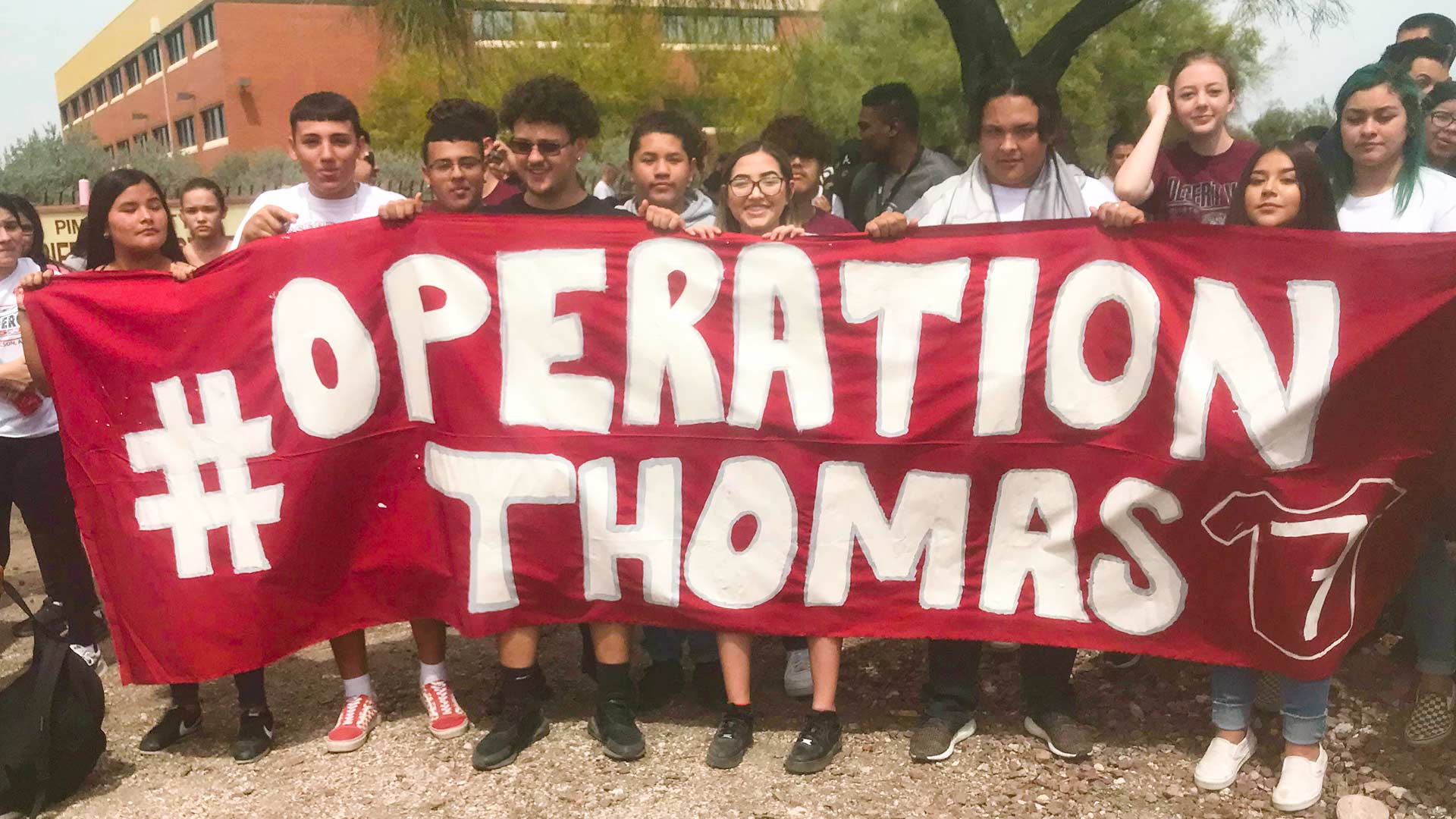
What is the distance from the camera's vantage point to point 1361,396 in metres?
3.02

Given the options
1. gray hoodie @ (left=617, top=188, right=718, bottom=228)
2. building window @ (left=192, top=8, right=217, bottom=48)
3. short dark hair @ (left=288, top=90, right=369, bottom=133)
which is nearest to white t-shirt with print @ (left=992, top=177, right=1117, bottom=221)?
gray hoodie @ (left=617, top=188, right=718, bottom=228)

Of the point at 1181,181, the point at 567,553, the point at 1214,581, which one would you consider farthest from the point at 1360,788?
the point at 567,553

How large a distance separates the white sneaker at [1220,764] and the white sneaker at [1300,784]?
0.12 metres

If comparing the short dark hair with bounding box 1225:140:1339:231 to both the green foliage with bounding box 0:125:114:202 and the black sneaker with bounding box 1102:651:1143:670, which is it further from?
the green foliage with bounding box 0:125:114:202

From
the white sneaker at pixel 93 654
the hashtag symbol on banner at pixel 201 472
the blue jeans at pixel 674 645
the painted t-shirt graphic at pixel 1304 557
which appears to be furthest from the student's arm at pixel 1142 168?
the white sneaker at pixel 93 654

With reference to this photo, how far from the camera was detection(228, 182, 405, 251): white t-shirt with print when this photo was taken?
3.57 metres

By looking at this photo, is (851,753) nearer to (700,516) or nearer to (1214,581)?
(700,516)

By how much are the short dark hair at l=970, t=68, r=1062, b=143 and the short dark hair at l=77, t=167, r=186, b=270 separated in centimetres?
210

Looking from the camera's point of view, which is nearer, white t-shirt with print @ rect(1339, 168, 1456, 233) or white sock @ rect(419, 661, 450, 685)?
white t-shirt with print @ rect(1339, 168, 1456, 233)

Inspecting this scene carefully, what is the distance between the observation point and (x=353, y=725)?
11.5 feet

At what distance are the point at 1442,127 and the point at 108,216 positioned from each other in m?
4.62

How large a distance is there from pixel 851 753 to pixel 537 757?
95 centimetres

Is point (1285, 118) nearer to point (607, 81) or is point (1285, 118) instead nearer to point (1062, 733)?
point (607, 81)

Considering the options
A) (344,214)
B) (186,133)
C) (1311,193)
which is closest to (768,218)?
(344,214)
